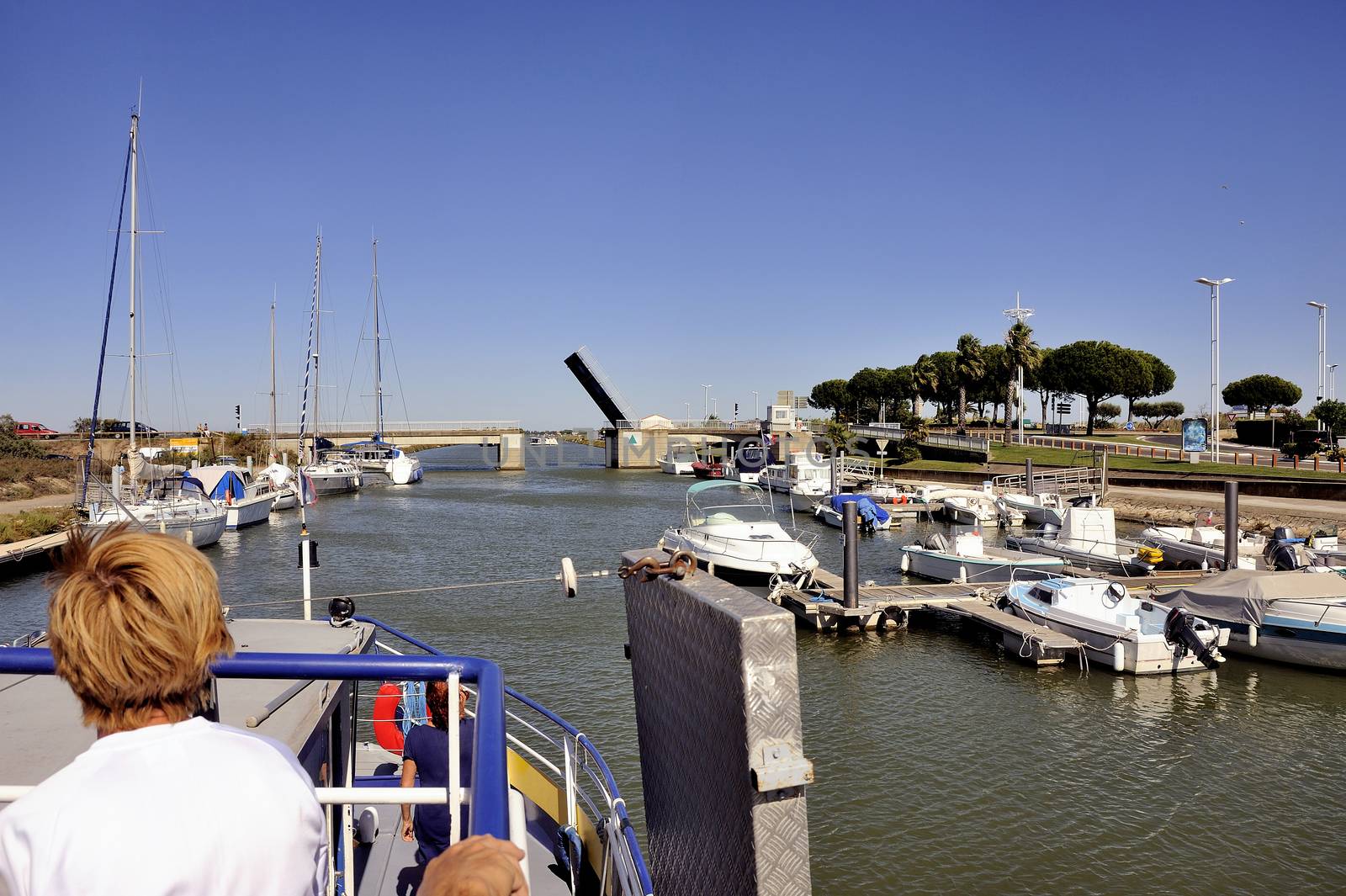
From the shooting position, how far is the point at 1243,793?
36.9 feet

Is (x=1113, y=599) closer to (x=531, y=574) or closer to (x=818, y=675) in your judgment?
(x=818, y=675)

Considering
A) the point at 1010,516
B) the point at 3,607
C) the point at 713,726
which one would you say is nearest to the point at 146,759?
the point at 713,726

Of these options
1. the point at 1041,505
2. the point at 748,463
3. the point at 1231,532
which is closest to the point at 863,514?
the point at 1041,505

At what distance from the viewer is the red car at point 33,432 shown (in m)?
66.2

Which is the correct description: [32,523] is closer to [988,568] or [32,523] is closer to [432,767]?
[988,568]

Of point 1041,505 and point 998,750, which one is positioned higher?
point 1041,505

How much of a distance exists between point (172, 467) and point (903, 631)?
3511cm

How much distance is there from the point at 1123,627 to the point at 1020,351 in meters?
56.5

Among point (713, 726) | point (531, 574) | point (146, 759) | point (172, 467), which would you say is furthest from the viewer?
point (172, 467)

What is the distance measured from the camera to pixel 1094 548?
26672 millimetres

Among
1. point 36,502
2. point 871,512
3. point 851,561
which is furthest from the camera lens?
point 36,502

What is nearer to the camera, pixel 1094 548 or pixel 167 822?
pixel 167 822

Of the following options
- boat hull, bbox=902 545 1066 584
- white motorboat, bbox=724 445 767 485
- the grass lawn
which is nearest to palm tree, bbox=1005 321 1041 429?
white motorboat, bbox=724 445 767 485

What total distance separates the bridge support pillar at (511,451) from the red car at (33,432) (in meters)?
40.5
